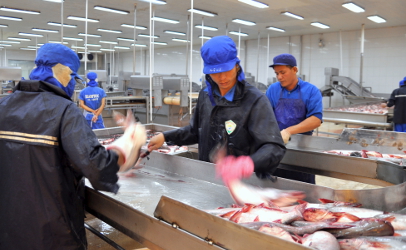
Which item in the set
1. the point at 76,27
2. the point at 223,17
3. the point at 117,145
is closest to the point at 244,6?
the point at 223,17

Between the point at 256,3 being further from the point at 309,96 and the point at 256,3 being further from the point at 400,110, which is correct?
the point at 309,96

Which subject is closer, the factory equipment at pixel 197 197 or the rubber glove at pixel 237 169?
the factory equipment at pixel 197 197

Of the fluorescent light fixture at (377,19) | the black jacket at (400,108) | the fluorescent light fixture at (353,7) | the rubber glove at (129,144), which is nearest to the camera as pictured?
the rubber glove at (129,144)

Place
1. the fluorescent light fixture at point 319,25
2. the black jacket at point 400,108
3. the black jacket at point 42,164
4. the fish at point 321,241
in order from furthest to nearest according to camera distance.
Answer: the fluorescent light fixture at point 319,25 → the black jacket at point 400,108 → the black jacket at point 42,164 → the fish at point 321,241

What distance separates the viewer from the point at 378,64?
1277 centimetres

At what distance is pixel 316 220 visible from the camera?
1.45 m

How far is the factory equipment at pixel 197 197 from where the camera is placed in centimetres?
128

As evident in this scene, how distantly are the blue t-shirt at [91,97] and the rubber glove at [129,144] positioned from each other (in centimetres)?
499

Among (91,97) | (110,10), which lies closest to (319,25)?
(110,10)

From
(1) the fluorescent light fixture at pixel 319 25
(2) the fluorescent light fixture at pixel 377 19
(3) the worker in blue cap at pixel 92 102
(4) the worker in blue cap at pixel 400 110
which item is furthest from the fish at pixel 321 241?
(1) the fluorescent light fixture at pixel 319 25

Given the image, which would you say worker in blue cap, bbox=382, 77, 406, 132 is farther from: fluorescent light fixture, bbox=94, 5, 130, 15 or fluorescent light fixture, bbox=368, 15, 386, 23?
fluorescent light fixture, bbox=94, 5, 130, 15

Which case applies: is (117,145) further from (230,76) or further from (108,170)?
(230,76)

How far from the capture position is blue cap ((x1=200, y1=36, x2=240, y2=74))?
1842 mm

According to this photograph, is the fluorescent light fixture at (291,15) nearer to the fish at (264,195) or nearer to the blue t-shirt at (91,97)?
the blue t-shirt at (91,97)
